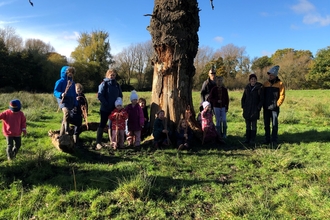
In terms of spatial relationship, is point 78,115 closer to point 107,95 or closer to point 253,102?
point 107,95

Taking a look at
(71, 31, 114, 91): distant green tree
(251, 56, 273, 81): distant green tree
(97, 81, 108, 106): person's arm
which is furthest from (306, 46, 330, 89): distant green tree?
(97, 81, 108, 106): person's arm

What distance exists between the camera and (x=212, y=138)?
718cm

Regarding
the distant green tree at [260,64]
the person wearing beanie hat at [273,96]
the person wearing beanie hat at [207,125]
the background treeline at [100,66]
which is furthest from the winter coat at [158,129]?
the distant green tree at [260,64]

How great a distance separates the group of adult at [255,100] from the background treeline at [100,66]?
34241 millimetres

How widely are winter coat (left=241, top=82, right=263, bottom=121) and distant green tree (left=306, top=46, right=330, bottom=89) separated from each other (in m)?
44.3

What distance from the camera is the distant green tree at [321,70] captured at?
4419cm

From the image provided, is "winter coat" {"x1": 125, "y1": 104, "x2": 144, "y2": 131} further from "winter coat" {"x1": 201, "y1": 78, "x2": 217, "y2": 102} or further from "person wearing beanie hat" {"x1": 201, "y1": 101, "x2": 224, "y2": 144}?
"winter coat" {"x1": 201, "y1": 78, "x2": 217, "y2": 102}

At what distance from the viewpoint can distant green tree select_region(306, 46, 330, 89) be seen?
4419 centimetres

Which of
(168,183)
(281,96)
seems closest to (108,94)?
(168,183)

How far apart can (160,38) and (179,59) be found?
2.48 ft

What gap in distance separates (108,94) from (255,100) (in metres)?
3.94

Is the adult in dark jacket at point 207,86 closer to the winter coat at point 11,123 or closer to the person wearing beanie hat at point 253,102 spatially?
the person wearing beanie hat at point 253,102

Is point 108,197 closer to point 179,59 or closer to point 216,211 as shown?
point 216,211

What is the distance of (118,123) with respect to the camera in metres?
6.52
